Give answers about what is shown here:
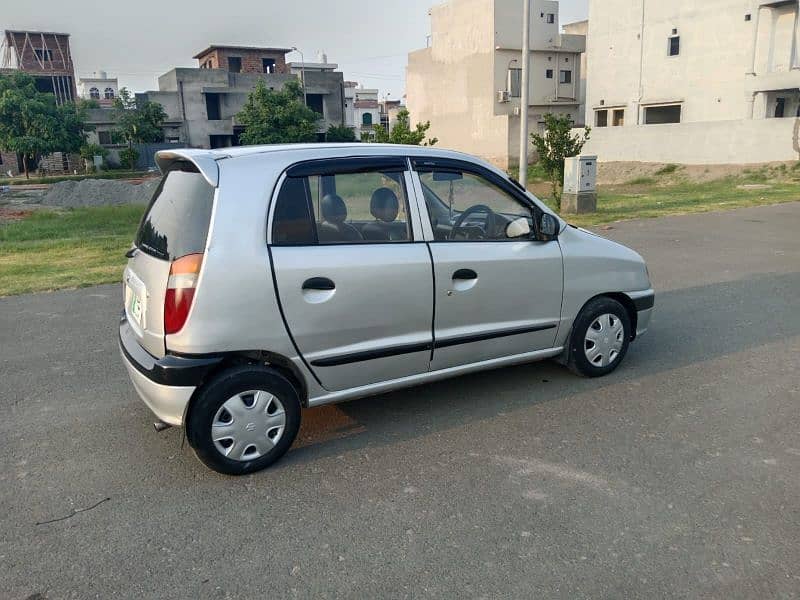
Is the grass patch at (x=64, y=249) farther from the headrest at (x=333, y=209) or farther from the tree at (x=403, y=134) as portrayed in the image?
the tree at (x=403, y=134)

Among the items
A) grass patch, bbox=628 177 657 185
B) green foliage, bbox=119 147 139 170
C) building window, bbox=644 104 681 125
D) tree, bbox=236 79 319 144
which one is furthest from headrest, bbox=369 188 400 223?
green foliage, bbox=119 147 139 170

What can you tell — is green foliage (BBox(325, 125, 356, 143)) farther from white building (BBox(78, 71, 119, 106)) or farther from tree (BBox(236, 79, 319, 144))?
white building (BBox(78, 71, 119, 106))

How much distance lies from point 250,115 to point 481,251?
4084 cm

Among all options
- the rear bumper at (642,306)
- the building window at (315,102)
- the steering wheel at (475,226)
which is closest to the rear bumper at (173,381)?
the steering wheel at (475,226)

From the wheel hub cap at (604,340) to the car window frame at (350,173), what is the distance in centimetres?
167

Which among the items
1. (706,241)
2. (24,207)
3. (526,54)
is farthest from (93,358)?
(24,207)

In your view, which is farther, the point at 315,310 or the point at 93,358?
the point at 93,358

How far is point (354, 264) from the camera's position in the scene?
12.6ft

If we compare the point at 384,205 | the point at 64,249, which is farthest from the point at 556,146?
the point at 384,205

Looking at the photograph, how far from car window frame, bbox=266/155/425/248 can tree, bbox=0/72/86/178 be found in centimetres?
4751

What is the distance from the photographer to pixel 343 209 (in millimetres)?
4102

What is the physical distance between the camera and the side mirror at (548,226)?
462cm

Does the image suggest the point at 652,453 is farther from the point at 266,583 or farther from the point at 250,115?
the point at 250,115

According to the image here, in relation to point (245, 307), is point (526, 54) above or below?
above
